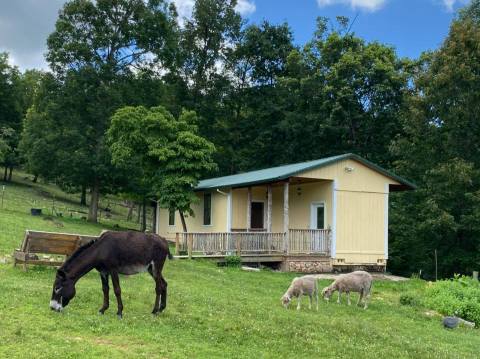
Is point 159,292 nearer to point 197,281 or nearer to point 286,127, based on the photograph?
point 197,281

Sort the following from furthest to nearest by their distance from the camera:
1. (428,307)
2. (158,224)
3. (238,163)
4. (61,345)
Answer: (238,163), (158,224), (428,307), (61,345)

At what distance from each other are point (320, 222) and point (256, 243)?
11.3 feet

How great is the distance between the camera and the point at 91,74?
1432 inches

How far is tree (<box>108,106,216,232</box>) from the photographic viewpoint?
82.3ft

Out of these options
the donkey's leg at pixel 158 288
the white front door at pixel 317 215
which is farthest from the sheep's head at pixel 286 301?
the white front door at pixel 317 215

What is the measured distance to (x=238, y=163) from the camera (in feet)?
137

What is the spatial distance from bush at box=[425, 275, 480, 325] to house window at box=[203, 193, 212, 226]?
13221 mm

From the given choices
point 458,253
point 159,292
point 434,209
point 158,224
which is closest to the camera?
point 159,292

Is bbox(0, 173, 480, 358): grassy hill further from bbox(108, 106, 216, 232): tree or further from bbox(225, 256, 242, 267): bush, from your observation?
bbox(108, 106, 216, 232): tree

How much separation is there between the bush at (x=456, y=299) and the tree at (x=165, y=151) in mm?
13218

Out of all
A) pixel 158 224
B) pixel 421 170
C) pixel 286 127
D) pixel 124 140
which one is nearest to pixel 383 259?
pixel 421 170

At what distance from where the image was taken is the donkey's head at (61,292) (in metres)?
8.29

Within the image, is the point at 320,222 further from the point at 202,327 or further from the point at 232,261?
the point at 202,327

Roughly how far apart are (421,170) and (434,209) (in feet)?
15.2
